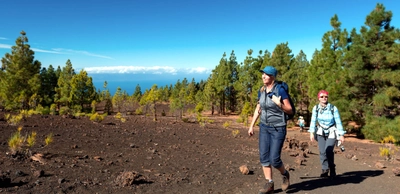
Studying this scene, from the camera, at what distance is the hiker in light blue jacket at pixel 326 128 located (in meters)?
5.75

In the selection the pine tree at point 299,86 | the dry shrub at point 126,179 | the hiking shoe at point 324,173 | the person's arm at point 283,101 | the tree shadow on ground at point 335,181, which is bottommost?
the tree shadow on ground at point 335,181

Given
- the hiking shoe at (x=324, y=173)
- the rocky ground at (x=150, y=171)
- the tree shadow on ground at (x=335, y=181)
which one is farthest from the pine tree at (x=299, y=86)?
the hiking shoe at (x=324, y=173)

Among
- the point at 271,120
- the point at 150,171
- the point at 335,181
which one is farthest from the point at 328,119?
the point at 150,171

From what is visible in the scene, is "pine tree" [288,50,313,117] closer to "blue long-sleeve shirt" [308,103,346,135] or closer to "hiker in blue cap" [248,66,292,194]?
"blue long-sleeve shirt" [308,103,346,135]

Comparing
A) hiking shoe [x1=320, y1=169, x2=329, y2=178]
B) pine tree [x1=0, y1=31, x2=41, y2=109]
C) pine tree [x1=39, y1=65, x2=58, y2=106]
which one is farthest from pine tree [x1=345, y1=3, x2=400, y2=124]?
pine tree [x1=39, y1=65, x2=58, y2=106]

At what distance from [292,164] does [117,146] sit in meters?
5.17

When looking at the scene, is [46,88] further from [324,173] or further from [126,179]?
[324,173]

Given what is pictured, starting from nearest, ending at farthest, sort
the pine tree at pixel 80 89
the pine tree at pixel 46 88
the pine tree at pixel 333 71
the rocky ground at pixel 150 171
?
1. the rocky ground at pixel 150 171
2. the pine tree at pixel 333 71
3. the pine tree at pixel 80 89
4. the pine tree at pixel 46 88

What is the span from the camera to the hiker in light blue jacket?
5750 mm

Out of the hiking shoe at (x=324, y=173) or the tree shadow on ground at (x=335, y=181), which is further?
the hiking shoe at (x=324, y=173)

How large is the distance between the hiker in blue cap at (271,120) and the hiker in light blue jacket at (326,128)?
155cm

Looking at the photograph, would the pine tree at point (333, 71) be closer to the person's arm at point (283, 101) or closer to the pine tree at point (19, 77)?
the person's arm at point (283, 101)

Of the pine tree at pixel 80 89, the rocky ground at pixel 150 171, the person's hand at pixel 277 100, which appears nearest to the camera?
the person's hand at pixel 277 100

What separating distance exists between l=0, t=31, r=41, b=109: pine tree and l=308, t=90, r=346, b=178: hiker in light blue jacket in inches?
1169
